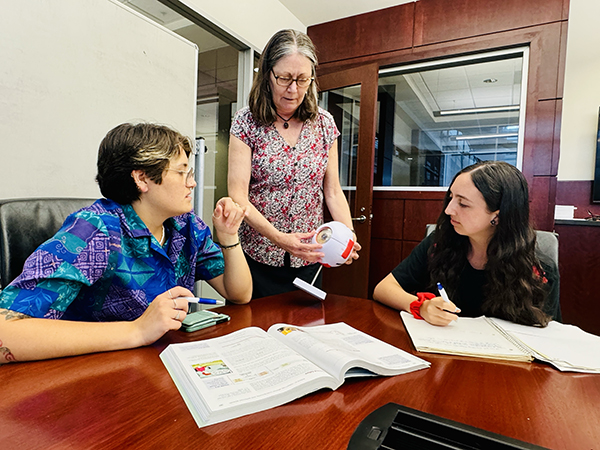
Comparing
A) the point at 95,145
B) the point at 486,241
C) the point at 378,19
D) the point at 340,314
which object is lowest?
the point at 340,314

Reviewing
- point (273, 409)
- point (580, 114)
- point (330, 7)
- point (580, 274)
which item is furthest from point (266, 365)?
point (580, 114)

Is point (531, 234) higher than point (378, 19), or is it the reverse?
point (378, 19)

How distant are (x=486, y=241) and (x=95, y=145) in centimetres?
172

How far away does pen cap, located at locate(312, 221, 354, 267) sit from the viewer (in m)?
1.13

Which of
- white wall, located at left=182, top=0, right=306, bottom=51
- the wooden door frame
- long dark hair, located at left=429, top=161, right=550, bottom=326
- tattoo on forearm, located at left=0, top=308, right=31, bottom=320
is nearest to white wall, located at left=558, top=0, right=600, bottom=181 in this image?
the wooden door frame

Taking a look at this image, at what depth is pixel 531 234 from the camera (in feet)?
4.05

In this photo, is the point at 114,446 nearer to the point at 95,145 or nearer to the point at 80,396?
the point at 80,396

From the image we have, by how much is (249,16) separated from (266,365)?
3033mm

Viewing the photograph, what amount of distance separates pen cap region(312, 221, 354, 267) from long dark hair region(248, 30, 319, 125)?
0.56m

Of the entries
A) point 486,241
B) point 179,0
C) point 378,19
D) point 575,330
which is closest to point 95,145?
point 179,0

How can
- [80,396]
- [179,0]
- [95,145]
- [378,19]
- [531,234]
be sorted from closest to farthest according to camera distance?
1. [80,396]
2. [531,234]
3. [95,145]
4. [179,0]
5. [378,19]

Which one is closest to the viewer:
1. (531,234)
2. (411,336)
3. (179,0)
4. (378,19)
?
(411,336)

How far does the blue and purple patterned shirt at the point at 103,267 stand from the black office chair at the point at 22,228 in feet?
0.59

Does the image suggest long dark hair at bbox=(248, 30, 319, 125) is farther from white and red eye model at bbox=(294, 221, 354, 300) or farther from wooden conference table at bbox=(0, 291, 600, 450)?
wooden conference table at bbox=(0, 291, 600, 450)
